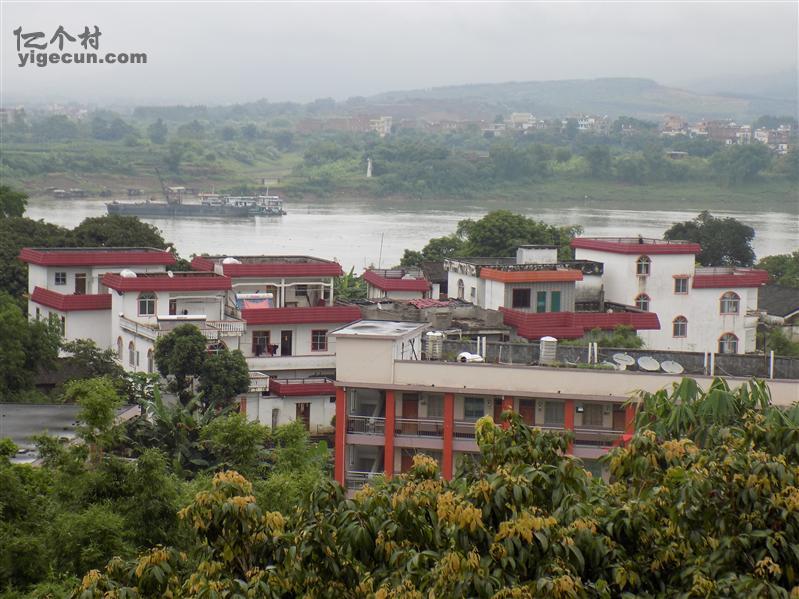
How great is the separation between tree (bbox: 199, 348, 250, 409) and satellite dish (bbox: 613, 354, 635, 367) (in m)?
2.79

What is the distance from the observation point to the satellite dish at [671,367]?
278 inches

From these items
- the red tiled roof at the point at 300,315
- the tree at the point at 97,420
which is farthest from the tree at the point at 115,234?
the tree at the point at 97,420

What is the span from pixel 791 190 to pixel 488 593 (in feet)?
131

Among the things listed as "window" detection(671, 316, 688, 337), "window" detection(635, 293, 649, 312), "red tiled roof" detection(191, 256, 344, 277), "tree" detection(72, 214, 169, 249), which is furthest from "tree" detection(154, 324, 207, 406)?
"window" detection(671, 316, 688, 337)

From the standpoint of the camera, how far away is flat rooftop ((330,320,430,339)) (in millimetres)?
6895

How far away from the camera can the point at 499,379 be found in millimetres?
6785

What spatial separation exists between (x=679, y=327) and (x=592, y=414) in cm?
515

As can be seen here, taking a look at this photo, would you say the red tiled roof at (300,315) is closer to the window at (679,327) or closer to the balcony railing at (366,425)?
the window at (679,327)

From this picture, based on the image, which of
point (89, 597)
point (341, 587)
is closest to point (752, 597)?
point (341, 587)

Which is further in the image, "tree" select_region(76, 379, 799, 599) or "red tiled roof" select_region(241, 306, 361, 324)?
"red tiled roof" select_region(241, 306, 361, 324)

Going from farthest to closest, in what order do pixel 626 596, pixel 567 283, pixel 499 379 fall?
1. pixel 567 283
2. pixel 499 379
3. pixel 626 596

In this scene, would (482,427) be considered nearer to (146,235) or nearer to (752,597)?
(752,597)

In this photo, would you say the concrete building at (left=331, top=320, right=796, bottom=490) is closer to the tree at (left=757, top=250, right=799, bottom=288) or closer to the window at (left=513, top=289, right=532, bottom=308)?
the window at (left=513, top=289, right=532, bottom=308)

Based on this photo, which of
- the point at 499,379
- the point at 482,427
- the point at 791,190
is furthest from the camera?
the point at 791,190
